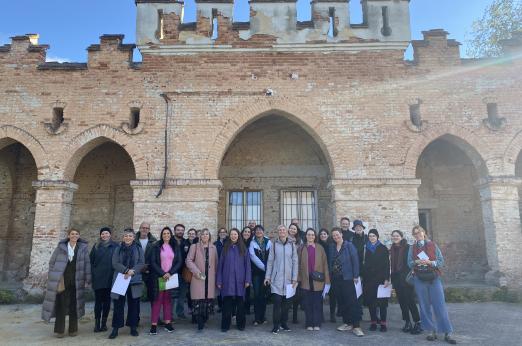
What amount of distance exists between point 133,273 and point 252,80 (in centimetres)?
630

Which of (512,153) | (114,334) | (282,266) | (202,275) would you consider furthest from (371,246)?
(512,153)

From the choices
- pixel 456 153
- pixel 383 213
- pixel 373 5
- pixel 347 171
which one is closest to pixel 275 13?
pixel 373 5

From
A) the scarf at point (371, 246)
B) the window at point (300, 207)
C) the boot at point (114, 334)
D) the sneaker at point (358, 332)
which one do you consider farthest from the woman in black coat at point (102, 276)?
the window at point (300, 207)

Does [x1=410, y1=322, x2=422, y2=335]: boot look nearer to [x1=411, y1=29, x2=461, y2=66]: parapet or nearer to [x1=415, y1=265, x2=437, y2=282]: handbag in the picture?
[x1=415, y1=265, x2=437, y2=282]: handbag

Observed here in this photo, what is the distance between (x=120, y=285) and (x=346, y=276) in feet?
12.9

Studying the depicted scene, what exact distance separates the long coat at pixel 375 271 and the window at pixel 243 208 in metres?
5.46

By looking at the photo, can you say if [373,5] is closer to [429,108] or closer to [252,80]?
[429,108]

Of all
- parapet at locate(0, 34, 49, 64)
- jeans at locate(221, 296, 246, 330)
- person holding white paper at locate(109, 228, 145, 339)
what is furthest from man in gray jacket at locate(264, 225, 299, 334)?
parapet at locate(0, 34, 49, 64)

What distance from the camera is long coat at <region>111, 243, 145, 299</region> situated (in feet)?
20.8

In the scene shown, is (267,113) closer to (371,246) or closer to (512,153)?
(371,246)

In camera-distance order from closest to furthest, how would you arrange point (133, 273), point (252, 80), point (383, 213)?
point (133, 273), point (383, 213), point (252, 80)

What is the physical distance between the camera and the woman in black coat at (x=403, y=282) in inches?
262

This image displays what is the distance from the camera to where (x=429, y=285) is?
6.29 metres

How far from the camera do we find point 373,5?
10.8 metres
